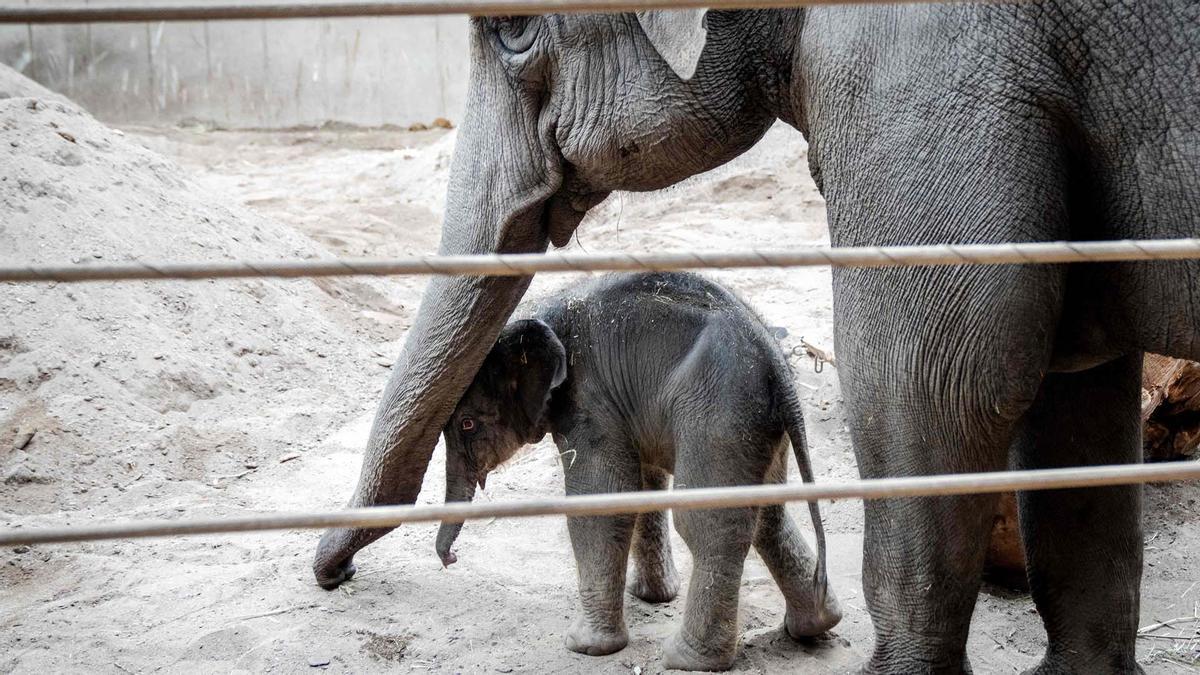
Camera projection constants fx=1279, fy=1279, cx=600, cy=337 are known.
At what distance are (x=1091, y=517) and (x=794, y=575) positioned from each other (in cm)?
86

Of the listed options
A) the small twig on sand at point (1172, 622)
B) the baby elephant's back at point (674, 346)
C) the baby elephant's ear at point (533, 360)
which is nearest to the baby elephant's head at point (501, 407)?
the baby elephant's ear at point (533, 360)

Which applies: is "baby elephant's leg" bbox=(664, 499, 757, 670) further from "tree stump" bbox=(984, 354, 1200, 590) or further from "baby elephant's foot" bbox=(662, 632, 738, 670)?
"tree stump" bbox=(984, 354, 1200, 590)

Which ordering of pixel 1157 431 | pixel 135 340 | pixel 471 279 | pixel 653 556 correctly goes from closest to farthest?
pixel 471 279 → pixel 653 556 → pixel 1157 431 → pixel 135 340

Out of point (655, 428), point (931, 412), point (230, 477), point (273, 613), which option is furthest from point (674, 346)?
point (230, 477)

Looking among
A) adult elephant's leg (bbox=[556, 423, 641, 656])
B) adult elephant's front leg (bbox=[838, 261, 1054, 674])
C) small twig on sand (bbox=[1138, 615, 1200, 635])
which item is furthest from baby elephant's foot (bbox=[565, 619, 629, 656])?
small twig on sand (bbox=[1138, 615, 1200, 635])

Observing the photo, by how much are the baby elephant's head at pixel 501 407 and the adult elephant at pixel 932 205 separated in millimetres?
396

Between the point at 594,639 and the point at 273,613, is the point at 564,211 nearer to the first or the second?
the point at 594,639

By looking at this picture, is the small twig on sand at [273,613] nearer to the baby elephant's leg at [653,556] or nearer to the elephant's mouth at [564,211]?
the baby elephant's leg at [653,556]

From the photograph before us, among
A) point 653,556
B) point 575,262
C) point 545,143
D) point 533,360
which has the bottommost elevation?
point 653,556

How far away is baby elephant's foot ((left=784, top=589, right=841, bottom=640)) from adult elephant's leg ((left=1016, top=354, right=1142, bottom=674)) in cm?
64

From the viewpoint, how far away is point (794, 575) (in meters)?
3.76

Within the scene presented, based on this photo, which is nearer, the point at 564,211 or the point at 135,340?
the point at 564,211

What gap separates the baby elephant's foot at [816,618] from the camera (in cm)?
374

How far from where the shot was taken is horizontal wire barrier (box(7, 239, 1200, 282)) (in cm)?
170
